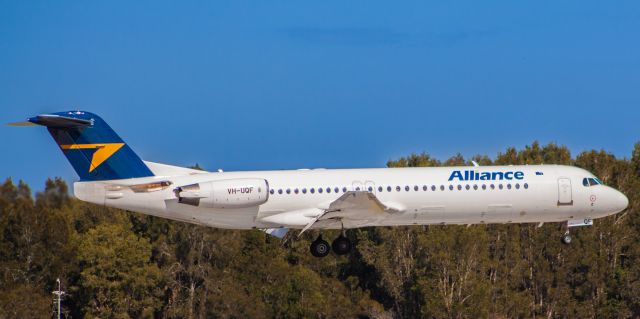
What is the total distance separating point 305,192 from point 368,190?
234 centimetres

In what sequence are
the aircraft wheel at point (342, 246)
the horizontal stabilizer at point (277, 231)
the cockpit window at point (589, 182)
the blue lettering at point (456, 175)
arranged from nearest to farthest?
the blue lettering at point (456, 175) < the aircraft wheel at point (342, 246) < the horizontal stabilizer at point (277, 231) < the cockpit window at point (589, 182)

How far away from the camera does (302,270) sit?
82.5 metres

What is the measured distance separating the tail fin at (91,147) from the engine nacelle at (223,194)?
254 cm

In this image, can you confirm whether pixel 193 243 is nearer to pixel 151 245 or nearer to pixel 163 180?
pixel 151 245

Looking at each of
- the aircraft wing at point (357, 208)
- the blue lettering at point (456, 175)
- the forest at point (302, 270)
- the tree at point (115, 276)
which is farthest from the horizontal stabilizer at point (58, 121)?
the tree at point (115, 276)

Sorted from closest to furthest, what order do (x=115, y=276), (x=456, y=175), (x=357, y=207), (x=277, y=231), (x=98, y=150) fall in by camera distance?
(x=357, y=207) → (x=98, y=150) → (x=456, y=175) → (x=277, y=231) → (x=115, y=276)

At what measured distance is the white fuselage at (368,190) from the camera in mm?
50188


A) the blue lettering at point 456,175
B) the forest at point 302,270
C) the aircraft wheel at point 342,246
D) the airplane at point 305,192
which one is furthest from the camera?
the forest at point 302,270

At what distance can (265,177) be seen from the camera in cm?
5062

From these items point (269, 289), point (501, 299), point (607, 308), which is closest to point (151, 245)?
point (269, 289)

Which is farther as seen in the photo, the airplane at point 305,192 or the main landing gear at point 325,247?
the main landing gear at point 325,247

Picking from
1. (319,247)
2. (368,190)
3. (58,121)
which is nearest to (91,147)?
(58,121)

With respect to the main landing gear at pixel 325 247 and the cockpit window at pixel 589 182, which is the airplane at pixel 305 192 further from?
the cockpit window at pixel 589 182

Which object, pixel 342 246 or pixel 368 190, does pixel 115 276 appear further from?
pixel 368 190
